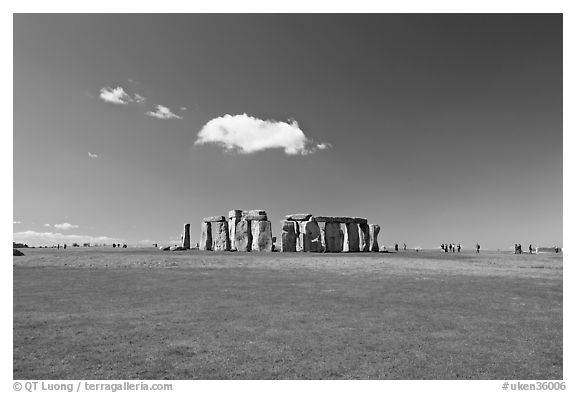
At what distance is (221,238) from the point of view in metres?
35.9

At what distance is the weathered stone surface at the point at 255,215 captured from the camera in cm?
3450

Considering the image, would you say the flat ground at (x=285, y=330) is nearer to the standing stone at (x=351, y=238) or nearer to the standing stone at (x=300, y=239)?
the standing stone at (x=300, y=239)

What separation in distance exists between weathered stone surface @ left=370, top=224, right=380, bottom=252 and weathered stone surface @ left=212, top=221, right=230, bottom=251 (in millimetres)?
14111

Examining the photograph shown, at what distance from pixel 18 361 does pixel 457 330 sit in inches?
278

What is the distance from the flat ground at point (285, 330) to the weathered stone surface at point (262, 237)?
65.5 ft

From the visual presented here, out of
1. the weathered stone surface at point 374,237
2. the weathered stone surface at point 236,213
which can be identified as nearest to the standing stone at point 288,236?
the weathered stone surface at point 236,213

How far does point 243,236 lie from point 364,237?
12.0m

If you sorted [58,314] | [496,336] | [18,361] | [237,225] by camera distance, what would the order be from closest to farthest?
[18,361]
[496,336]
[58,314]
[237,225]

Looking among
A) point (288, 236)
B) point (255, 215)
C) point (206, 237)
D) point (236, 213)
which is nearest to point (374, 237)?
point (288, 236)

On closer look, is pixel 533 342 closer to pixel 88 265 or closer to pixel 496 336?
pixel 496 336

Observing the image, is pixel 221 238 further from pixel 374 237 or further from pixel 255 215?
pixel 374 237

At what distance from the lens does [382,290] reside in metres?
11.7
